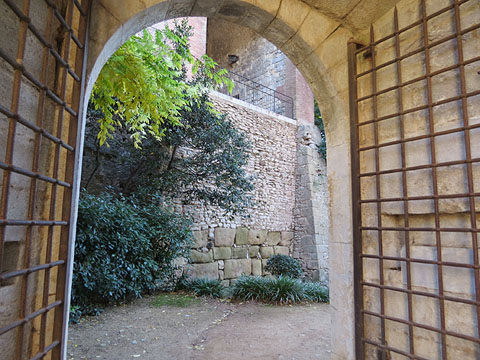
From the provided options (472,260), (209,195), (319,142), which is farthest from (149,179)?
(319,142)

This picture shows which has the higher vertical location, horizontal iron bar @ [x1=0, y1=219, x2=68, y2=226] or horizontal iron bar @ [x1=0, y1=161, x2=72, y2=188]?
horizontal iron bar @ [x1=0, y1=161, x2=72, y2=188]

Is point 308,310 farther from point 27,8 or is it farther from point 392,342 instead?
point 27,8

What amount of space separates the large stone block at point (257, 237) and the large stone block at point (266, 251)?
198 mm

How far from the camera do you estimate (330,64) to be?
8.03 feet

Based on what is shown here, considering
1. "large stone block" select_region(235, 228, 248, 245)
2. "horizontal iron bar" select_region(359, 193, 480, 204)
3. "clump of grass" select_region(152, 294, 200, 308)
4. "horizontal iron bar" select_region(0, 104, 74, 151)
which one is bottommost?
"clump of grass" select_region(152, 294, 200, 308)

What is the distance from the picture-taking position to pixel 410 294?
195 cm

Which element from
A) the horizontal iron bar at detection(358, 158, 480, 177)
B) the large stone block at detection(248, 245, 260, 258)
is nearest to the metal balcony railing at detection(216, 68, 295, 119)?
the large stone block at detection(248, 245, 260, 258)

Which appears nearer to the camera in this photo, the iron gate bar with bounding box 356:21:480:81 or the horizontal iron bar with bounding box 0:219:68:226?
the horizontal iron bar with bounding box 0:219:68:226

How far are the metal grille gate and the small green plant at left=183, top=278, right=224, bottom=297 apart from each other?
468cm

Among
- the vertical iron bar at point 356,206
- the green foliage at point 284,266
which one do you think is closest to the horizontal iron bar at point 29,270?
the vertical iron bar at point 356,206

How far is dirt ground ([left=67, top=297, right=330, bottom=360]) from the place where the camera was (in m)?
3.54

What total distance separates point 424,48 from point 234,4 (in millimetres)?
1281

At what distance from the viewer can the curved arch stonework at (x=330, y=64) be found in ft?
7.38

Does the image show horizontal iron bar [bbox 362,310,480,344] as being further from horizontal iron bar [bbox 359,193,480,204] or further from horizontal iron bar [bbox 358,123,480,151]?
horizontal iron bar [bbox 358,123,480,151]
